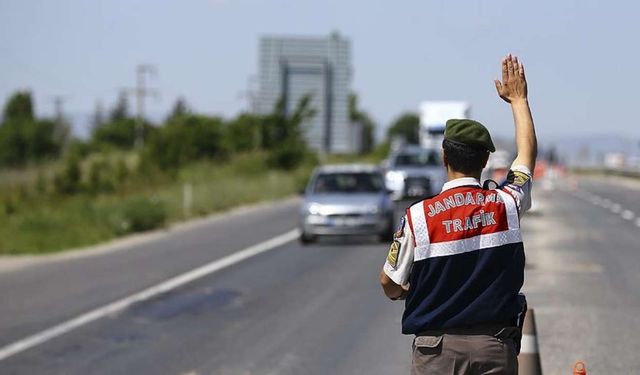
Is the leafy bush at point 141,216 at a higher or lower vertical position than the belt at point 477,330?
lower

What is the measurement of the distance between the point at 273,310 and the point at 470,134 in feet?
32.6

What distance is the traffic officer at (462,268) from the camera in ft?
15.4

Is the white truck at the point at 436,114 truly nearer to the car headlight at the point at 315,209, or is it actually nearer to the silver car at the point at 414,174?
the silver car at the point at 414,174

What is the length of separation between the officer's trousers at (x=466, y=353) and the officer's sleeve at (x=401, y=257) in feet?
0.81

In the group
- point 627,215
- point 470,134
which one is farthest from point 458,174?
point 627,215

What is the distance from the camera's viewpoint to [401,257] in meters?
4.73

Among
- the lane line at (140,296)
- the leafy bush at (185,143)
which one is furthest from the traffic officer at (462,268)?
the leafy bush at (185,143)

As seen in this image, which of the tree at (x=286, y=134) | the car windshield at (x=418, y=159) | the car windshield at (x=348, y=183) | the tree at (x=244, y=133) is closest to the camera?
the car windshield at (x=348, y=183)

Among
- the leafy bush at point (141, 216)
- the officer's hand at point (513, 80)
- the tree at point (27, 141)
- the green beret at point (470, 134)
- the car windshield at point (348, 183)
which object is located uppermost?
the officer's hand at point (513, 80)

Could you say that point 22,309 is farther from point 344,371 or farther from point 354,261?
point 354,261

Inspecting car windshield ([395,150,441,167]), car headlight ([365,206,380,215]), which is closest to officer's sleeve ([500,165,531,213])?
car headlight ([365,206,380,215])

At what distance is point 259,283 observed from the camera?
17625mm

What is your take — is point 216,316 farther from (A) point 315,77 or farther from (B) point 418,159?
(A) point 315,77

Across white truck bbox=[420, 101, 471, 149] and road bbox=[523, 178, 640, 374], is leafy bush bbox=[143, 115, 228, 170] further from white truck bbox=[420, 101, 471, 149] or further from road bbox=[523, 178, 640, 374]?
road bbox=[523, 178, 640, 374]
